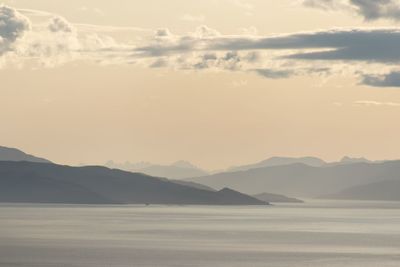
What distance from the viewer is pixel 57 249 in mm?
197125

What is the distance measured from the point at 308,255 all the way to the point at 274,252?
10713 millimetres

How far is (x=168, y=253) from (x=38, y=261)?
28.4 meters

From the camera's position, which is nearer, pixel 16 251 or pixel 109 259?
pixel 109 259

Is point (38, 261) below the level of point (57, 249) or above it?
below

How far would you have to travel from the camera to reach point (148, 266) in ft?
536

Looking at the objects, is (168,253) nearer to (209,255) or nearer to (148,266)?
(209,255)

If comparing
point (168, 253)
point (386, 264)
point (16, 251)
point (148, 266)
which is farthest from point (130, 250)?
point (386, 264)

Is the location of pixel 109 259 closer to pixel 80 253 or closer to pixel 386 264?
pixel 80 253

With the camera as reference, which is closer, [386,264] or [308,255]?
[386,264]

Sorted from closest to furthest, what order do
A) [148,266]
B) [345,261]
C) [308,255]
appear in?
[148,266]
[345,261]
[308,255]

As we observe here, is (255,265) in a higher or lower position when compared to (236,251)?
lower

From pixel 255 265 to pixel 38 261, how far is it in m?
31.9

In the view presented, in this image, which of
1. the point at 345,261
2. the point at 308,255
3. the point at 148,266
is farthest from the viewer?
Answer: the point at 308,255

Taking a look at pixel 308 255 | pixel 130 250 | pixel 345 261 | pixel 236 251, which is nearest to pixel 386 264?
pixel 345 261
